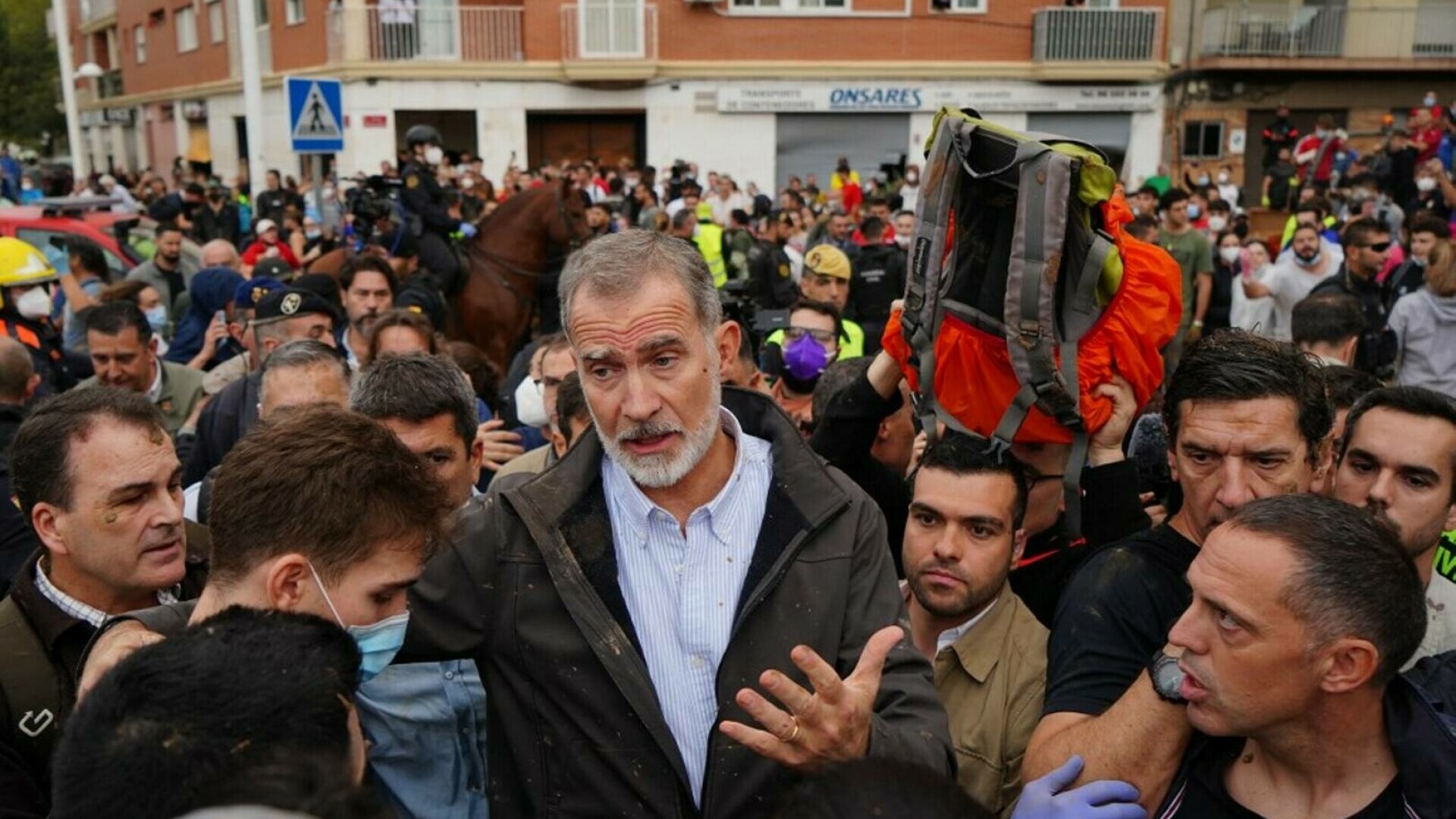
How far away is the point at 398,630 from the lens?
222cm

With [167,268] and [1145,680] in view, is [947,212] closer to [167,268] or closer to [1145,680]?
[1145,680]

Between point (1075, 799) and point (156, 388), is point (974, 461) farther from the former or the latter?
point (156, 388)

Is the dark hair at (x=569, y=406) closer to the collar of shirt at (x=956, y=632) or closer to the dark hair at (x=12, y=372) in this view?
the collar of shirt at (x=956, y=632)

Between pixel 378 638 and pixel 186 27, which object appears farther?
pixel 186 27

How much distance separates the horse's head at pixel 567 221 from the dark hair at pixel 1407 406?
8434 millimetres

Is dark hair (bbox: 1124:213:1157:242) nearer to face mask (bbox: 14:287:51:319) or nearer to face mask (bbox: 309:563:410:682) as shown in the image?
face mask (bbox: 14:287:51:319)

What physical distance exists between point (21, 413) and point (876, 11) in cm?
2396

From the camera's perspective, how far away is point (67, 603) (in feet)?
9.09

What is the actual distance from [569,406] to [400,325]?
1828 millimetres

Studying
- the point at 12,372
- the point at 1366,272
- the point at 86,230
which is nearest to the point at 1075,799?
the point at 12,372

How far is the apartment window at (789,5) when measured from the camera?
2592cm

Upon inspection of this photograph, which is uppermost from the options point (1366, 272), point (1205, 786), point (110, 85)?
point (110, 85)

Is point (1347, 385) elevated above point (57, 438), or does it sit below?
below

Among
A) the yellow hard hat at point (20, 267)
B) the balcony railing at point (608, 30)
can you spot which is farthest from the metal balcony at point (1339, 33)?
the yellow hard hat at point (20, 267)
